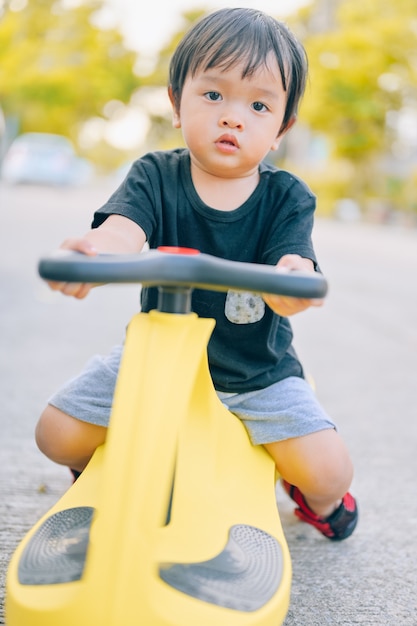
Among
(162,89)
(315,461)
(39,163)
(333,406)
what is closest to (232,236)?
(315,461)

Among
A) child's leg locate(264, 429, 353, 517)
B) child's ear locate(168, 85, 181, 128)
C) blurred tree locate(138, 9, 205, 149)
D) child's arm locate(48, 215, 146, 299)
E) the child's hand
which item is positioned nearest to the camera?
the child's hand

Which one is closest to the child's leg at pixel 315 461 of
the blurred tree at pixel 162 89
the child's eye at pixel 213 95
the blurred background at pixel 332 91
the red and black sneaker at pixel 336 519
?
the red and black sneaker at pixel 336 519

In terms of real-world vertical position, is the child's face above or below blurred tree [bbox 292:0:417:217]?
below

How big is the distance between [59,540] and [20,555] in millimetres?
61

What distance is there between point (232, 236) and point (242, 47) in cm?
36

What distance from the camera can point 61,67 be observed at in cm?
2445

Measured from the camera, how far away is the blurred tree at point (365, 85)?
18.7 m

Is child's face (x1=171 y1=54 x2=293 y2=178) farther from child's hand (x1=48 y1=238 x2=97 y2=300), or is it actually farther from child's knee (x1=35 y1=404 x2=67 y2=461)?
child's knee (x1=35 y1=404 x2=67 y2=461)

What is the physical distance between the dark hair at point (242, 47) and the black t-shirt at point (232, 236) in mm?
179

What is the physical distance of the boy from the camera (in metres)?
1.42

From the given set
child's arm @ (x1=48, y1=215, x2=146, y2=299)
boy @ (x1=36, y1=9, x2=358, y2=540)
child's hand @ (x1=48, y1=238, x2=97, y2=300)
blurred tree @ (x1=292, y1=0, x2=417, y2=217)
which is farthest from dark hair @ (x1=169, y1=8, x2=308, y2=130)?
blurred tree @ (x1=292, y1=0, x2=417, y2=217)

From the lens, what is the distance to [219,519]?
1152 mm

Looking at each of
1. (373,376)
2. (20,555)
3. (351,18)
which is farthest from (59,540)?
(351,18)

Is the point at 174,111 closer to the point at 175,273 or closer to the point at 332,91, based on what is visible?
the point at 175,273
